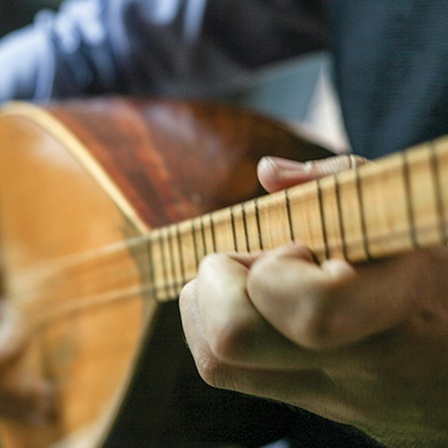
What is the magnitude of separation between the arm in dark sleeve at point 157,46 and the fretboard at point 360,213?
34cm

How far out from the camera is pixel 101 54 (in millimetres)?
579

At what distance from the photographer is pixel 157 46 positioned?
1.85 ft

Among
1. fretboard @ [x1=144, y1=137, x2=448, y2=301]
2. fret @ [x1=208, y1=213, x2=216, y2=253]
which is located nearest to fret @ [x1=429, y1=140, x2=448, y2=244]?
fretboard @ [x1=144, y1=137, x2=448, y2=301]

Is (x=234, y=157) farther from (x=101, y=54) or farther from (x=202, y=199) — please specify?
(x=101, y=54)

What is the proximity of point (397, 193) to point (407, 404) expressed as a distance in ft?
0.24

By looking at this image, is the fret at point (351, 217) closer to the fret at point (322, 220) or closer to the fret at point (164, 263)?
the fret at point (322, 220)

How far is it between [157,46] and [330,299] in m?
0.45

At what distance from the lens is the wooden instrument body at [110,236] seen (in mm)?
340

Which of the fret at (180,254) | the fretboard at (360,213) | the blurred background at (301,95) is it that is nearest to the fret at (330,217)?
the fretboard at (360,213)

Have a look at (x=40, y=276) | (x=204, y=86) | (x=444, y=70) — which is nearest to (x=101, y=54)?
(x=204, y=86)

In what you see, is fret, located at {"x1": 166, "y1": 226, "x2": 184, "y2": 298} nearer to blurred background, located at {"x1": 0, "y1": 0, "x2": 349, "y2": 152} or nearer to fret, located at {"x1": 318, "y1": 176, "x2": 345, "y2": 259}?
fret, located at {"x1": 318, "y1": 176, "x2": 345, "y2": 259}

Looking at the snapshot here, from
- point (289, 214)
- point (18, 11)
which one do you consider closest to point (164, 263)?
point (289, 214)

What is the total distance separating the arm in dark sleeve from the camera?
0.53m

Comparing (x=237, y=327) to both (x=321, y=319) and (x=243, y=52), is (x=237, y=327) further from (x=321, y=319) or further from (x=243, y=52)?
(x=243, y=52)
